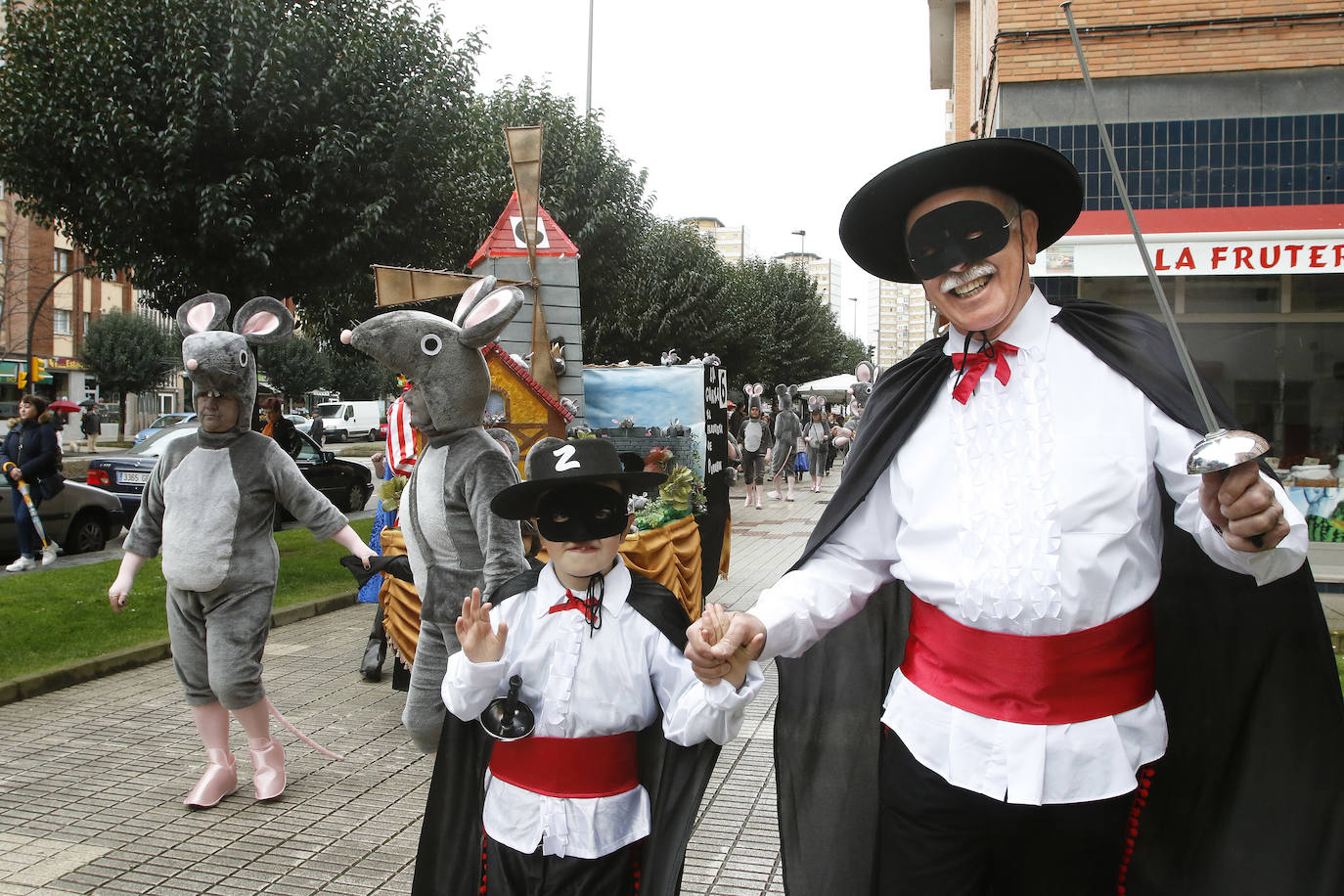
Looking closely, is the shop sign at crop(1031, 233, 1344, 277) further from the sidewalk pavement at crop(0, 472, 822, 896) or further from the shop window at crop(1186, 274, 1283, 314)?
the sidewalk pavement at crop(0, 472, 822, 896)

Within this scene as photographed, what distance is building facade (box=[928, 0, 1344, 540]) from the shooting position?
8.65 m

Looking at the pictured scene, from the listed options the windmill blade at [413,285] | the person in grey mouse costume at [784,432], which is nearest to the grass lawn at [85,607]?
the windmill blade at [413,285]

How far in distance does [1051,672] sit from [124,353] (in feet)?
162

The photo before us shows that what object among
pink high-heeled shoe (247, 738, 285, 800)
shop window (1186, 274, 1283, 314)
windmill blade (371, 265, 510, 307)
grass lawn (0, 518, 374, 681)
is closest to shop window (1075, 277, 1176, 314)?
shop window (1186, 274, 1283, 314)

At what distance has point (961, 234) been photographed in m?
2.21

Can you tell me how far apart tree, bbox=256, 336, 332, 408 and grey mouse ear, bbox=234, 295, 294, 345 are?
48.3 m

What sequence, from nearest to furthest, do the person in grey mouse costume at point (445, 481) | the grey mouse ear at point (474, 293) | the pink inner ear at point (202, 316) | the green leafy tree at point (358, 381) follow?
the person in grey mouse costume at point (445, 481) → the grey mouse ear at point (474, 293) → the pink inner ear at point (202, 316) → the green leafy tree at point (358, 381)

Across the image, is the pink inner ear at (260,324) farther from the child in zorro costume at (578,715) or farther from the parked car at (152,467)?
the parked car at (152,467)

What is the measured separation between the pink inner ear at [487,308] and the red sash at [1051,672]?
2.53 metres

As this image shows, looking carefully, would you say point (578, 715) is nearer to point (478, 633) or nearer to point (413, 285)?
point (478, 633)

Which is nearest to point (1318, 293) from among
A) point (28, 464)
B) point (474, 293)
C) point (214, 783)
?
point (474, 293)

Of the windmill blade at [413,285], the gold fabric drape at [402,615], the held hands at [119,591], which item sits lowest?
the gold fabric drape at [402,615]

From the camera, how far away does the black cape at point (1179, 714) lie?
6.39 ft

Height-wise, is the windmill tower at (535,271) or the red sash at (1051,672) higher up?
the windmill tower at (535,271)
